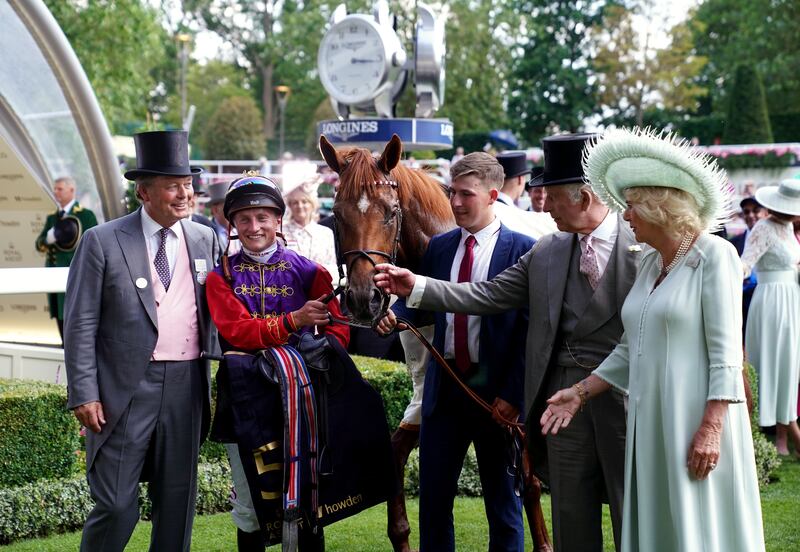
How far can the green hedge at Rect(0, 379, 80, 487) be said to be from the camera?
5.23 meters

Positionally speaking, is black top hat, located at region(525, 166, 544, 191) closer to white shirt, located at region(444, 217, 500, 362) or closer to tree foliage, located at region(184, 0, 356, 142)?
white shirt, located at region(444, 217, 500, 362)

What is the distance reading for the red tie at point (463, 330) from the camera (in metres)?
4.18

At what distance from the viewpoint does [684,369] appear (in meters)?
3.11

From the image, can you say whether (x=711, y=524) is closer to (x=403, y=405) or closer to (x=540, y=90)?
(x=403, y=405)

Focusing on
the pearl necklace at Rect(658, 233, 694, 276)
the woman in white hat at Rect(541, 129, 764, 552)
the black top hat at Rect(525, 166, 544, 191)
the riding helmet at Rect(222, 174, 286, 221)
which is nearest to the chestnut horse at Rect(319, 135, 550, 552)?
the riding helmet at Rect(222, 174, 286, 221)

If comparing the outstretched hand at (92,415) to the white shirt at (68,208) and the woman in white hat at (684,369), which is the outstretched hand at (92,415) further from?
the white shirt at (68,208)

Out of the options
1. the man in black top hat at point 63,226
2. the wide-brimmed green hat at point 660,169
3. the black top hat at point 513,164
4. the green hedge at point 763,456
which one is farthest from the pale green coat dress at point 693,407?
the man in black top hat at point 63,226

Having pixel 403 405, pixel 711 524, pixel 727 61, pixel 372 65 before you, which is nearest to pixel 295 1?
pixel 727 61

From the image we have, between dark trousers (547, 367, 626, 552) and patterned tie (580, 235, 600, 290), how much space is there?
0.35m

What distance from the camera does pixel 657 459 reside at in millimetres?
3199

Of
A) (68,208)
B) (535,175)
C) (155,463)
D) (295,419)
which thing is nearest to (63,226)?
(68,208)

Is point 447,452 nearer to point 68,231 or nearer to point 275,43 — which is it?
point 68,231

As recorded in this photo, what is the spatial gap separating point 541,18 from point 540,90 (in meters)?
3.67

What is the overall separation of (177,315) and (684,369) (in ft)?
6.75
